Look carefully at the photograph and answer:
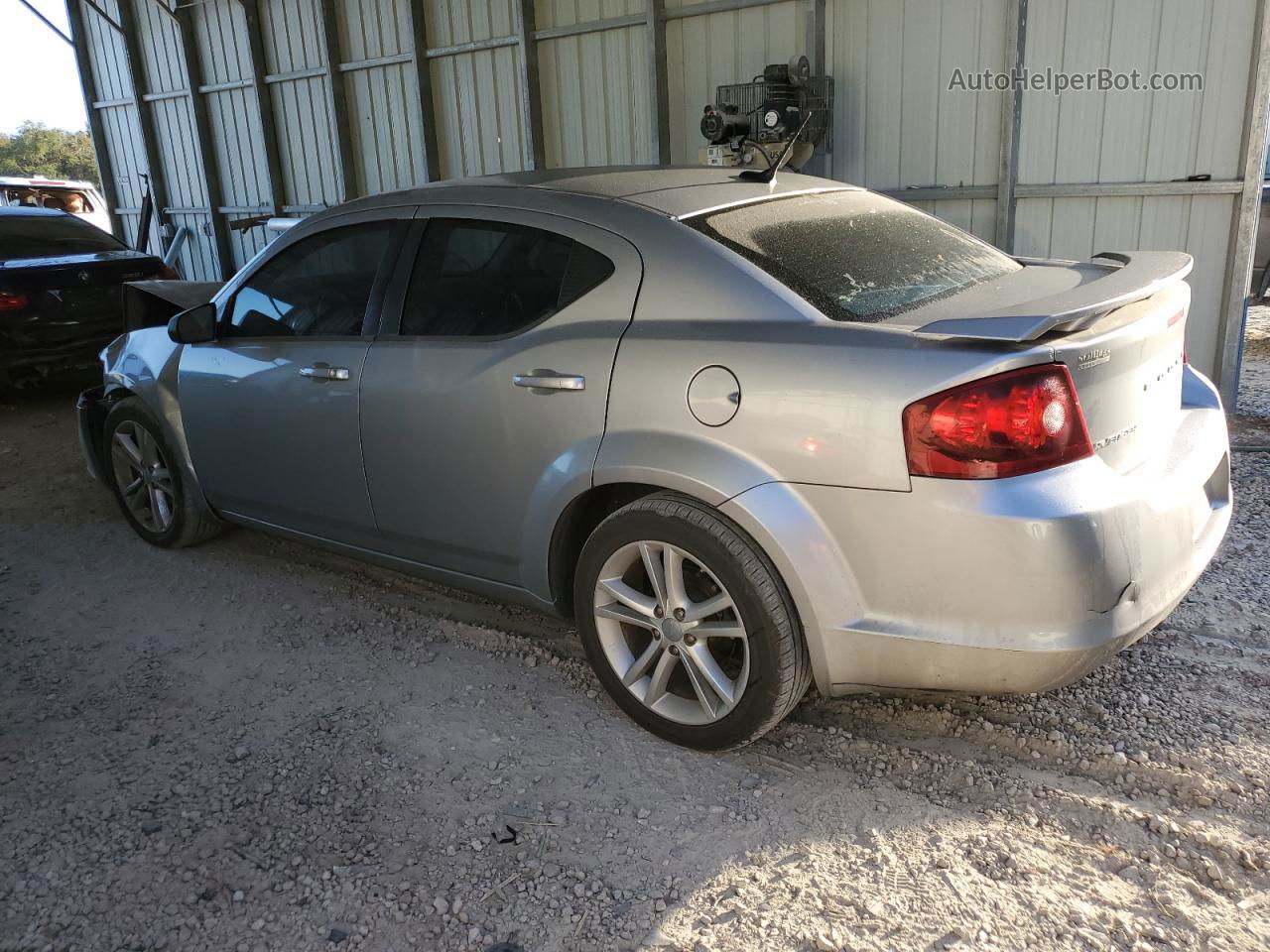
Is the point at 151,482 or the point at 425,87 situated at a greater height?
the point at 425,87

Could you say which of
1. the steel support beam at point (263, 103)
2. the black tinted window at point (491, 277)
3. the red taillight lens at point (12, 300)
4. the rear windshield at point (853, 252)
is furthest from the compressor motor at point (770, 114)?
the steel support beam at point (263, 103)

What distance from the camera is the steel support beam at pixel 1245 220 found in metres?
5.58

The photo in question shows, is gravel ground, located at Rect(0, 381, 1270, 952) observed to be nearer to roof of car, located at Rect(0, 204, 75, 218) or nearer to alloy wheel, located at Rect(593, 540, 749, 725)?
alloy wheel, located at Rect(593, 540, 749, 725)

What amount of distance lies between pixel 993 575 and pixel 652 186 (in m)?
1.63

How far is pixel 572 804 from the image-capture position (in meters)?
2.63

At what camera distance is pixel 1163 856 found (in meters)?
2.30

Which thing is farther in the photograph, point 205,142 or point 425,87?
point 205,142

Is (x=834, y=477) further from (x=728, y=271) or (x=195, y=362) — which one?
(x=195, y=362)

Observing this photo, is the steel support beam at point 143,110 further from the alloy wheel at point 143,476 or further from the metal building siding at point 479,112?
the alloy wheel at point 143,476

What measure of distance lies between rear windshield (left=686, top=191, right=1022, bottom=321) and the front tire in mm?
676

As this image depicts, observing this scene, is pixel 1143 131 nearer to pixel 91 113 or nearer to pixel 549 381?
pixel 549 381

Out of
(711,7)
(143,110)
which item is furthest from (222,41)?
(711,7)

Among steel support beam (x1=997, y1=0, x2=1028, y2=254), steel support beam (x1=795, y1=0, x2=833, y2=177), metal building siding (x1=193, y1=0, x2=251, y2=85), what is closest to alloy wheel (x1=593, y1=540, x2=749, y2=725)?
steel support beam (x1=997, y1=0, x2=1028, y2=254)

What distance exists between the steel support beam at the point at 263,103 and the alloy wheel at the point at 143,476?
276 inches
